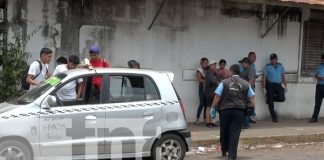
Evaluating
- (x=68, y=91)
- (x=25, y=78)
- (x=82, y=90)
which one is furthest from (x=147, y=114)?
(x=25, y=78)

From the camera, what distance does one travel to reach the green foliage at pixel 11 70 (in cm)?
1009

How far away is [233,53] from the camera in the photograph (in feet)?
42.8

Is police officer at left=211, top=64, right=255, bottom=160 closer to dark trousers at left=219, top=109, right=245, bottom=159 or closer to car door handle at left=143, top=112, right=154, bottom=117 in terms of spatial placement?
dark trousers at left=219, top=109, right=245, bottom=159

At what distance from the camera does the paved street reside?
382 inches

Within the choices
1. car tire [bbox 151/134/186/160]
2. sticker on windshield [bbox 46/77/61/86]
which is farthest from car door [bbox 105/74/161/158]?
sticker on windshield [bbox 46/77/61/86]

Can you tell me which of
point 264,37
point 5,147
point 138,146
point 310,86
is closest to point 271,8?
point 264,37

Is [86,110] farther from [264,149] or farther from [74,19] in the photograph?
[264,149]

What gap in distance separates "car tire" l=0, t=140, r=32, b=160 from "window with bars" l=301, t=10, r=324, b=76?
877 centimetres

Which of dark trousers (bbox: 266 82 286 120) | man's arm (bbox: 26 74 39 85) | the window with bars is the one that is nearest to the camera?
man's arm (bbox: 26 74 39 85)

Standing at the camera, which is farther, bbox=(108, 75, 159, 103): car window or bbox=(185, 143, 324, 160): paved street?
bbox=(185, 143, 324, 160): paved street

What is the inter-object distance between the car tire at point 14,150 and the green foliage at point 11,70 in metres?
2.90

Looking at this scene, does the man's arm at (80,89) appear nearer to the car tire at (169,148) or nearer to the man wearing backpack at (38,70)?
the car tire at (169,148)

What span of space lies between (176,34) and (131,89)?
168 inches

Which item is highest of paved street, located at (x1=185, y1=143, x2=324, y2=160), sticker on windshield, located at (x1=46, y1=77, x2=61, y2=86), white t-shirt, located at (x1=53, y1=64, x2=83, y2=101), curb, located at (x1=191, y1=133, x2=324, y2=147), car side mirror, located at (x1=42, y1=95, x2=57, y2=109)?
sticker on windshield, located at (x1=46, y1=77, x2=61, y2=86)
